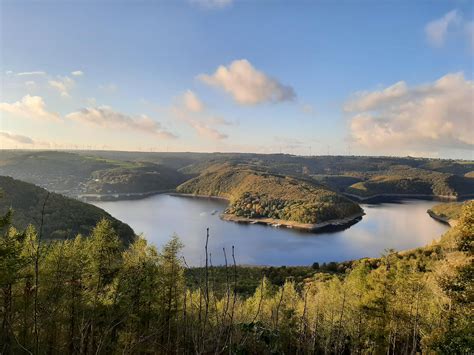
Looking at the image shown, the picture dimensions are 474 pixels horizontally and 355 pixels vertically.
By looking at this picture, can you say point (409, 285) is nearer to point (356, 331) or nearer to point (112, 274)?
point (356, 331)

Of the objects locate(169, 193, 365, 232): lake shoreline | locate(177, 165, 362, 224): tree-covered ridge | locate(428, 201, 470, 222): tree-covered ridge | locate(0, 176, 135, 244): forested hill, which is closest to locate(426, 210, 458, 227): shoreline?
locate(428, 201, 470, 222): tree-covered ridge

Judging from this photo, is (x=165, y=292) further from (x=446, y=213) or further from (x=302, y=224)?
(x=446, y=213)

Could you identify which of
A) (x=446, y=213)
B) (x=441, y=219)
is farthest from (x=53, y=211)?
(x=446, y=213)

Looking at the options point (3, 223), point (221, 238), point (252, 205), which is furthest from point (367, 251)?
point (3, 223)

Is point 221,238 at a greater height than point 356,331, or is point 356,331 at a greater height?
point 356,331

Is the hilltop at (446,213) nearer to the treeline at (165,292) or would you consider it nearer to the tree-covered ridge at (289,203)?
the tree-covered ridge at (289,203)

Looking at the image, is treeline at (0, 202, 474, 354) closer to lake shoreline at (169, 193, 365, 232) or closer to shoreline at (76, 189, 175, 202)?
lake shoreline at (169, 193, 365, 232)

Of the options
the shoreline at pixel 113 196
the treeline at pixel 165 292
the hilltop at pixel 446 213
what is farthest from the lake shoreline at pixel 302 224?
the treeline at pixel 165 292
